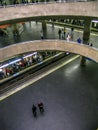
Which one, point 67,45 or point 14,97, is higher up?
point 67,45

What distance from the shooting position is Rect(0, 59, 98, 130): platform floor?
14438 mm

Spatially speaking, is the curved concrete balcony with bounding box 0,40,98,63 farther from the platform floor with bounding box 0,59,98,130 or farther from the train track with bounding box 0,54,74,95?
the platform floor with bounding box 0,59,98,130

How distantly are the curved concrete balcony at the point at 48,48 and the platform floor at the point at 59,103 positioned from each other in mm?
4863

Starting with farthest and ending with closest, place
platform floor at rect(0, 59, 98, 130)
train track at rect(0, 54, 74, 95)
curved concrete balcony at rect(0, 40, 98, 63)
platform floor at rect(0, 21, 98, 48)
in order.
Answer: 1. train track at rect(0, 54, 74, 95)
2. platform floor at rect(0, 21, 98, 48)
3. curved concrete balcony at rect(0, 40, 98, 63)
4. platform floor at rect(0, 59, 98, 130)

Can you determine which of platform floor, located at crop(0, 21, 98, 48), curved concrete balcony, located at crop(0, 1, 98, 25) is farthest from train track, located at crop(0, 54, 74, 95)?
curved concrete balcony, located at crop(0, 1, 98, 25)

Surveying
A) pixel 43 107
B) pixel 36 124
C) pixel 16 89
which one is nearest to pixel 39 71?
pixel 16 89

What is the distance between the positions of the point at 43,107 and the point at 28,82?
14.9 feet

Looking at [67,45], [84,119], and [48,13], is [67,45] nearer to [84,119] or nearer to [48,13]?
[48,13]

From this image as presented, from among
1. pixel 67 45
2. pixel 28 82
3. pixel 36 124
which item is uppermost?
pixel 67 45

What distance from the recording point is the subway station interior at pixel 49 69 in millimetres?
13266

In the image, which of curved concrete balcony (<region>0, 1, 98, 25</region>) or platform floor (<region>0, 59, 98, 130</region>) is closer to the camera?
curved concrete balcony (<region>0, 1, 98, 25</region>)

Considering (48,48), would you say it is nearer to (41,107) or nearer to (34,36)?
(34,36)

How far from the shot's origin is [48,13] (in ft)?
44.0

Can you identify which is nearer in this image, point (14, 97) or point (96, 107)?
point (96, 107)
